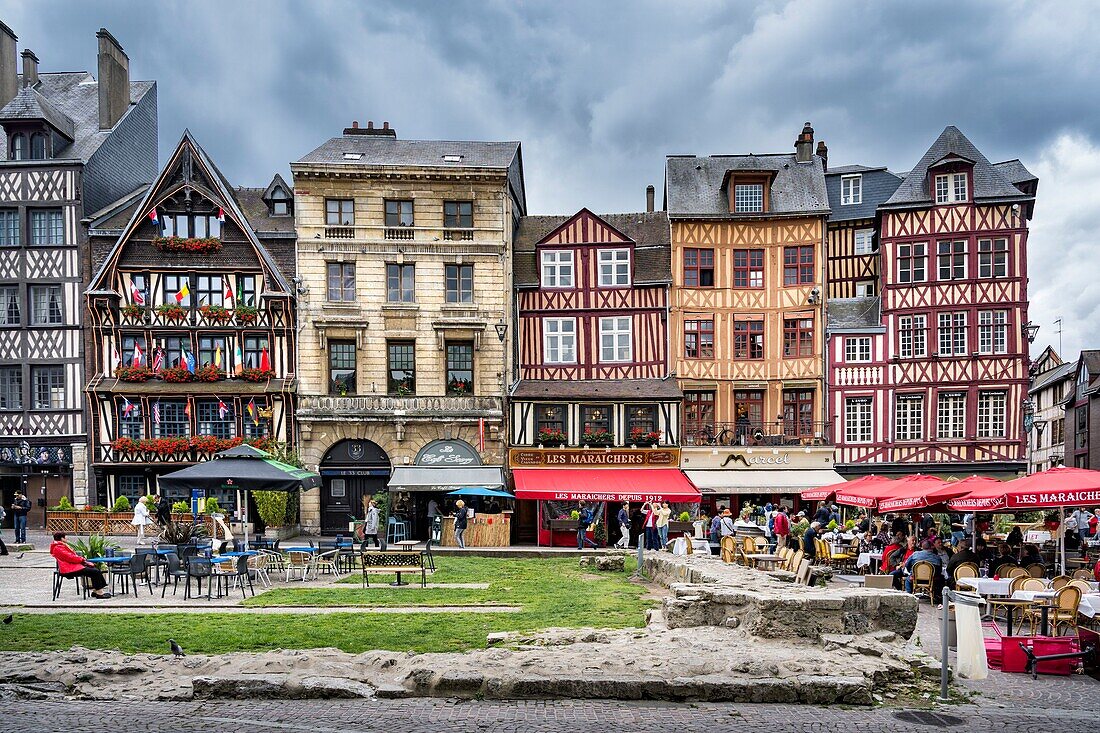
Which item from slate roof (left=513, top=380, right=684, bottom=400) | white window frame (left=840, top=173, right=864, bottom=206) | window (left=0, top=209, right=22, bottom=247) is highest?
white window frame (left=840, top=173, right=864, bottom=206)

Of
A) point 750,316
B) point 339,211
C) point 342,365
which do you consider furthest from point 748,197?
point 342,365

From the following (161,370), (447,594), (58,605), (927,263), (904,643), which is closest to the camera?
(904,643)

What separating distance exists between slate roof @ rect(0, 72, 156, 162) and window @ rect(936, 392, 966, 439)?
1186 inches

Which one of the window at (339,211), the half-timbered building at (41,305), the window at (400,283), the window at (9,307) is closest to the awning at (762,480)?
the window at (400,283)

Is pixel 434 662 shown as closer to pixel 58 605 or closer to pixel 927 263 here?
pixel 58 605

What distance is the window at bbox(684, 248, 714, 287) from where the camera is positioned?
31688 mm

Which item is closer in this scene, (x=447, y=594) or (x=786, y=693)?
(x=786, y=693)

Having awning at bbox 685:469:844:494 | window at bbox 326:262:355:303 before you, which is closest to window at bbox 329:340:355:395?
window at bbox 326:262:355:303

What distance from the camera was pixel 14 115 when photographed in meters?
30.1

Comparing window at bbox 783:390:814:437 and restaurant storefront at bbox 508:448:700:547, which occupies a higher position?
window at bbox 783:390:814:437

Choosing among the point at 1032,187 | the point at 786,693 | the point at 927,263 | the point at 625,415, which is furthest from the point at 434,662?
the point at 1032,187

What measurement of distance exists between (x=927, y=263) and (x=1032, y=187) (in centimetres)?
549

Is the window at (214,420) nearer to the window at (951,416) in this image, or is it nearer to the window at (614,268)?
the window at (614,268)

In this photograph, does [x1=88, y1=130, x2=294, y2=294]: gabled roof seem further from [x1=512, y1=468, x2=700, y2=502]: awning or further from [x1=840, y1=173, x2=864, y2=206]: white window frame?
[x1=840, y1=173, x2=864, y2=206]: white window frame
